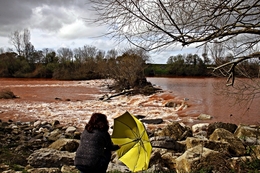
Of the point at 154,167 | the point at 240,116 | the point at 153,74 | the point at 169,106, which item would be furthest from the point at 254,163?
the point at 153,74

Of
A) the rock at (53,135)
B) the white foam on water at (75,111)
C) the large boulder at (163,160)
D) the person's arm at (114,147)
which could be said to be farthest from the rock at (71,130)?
the person's arm at (114,147)

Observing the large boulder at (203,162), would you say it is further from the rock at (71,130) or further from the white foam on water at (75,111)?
the white foam on water at (75,111)

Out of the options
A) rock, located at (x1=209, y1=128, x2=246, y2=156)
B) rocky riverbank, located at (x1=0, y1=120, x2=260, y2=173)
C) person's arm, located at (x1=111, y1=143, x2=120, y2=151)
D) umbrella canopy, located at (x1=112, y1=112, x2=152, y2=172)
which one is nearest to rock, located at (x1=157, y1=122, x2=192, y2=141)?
rocky riverbank, located at (x1=0, y1=120, x2=260, y2=173)

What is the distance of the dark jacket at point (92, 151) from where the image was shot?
3596mm

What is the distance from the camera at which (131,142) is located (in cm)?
420

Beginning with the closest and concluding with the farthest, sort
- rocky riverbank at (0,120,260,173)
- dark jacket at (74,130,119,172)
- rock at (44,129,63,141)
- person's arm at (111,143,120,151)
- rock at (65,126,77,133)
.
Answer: dark jacket at (74,130,119,172) < person's arm at (111,143,120,151) < rocky riverbank at (0,120,260,173) < rock at (44,129,63,141) < rock at (65,126,77,133)

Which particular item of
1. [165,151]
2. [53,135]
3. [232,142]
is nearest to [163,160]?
[165,151]

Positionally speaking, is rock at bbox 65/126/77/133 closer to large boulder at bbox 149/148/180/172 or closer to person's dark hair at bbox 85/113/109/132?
large boulder at bbox 149/148/180/172

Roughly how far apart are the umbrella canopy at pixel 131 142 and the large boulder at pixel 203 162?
1.52 metres

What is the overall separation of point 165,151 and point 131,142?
329 centimetres

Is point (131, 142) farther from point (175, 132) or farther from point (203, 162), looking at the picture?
point (175, 132)

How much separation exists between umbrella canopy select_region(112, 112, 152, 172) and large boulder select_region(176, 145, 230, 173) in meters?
1.52

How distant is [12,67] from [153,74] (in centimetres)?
3376

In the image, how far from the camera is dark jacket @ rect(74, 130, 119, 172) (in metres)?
3.60
